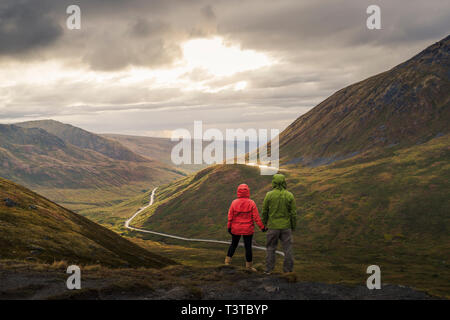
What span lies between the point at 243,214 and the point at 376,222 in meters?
124

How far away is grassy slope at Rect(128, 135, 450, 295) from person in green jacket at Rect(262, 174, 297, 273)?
50672 mm

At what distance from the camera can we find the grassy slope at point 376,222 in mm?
89188

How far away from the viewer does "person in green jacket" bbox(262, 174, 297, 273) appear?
2195cm

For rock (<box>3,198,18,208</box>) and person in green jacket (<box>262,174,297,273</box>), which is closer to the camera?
person in green jacket (<box>262,174,297,273</box>)

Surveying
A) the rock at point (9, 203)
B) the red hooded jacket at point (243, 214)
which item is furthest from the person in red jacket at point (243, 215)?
the rock at point (9, 203)

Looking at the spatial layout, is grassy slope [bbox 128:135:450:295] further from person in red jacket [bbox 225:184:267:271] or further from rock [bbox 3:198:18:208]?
rock [bbox 3:198:18:208]

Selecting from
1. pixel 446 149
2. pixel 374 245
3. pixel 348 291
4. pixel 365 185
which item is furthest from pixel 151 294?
pixel 446 149

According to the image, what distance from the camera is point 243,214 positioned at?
2302cm

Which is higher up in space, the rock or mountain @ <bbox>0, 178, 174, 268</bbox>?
the rock

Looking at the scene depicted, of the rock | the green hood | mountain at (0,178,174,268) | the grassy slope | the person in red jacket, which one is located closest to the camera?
the green hood

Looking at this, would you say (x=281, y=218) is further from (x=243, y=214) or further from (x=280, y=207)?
(x=243, y=214)

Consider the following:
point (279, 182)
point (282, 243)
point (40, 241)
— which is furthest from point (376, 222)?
point (279, 182)

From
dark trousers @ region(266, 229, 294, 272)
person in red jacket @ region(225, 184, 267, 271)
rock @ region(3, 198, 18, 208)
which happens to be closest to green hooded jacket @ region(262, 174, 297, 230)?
dark trousers @ region(266, 229, 294, 272)
